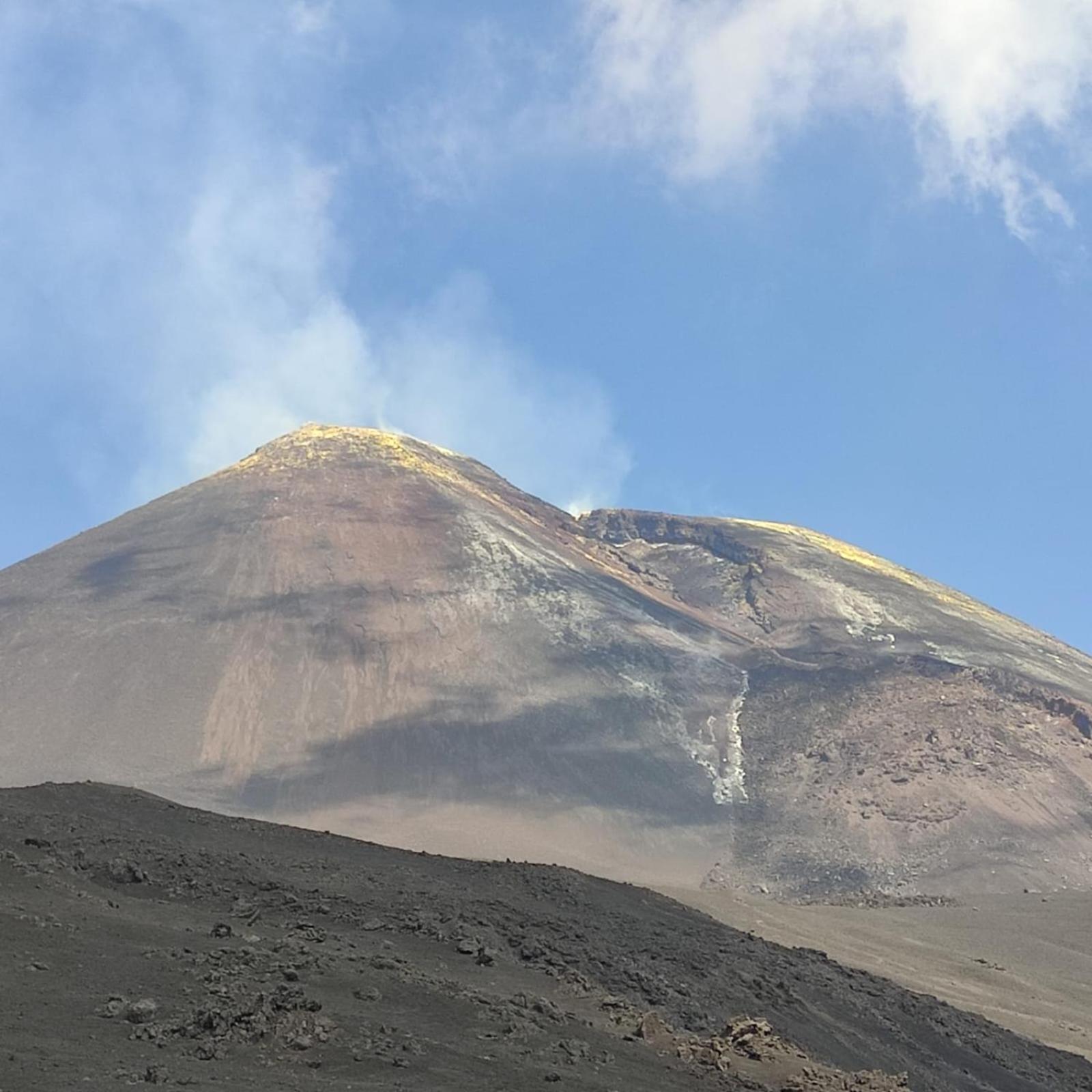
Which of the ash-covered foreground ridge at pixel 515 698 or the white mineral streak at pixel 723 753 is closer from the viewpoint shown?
the ash-covered foreground ridge at pixel 515 698

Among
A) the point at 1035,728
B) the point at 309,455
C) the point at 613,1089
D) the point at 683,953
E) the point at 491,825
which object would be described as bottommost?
the point at 613,1089

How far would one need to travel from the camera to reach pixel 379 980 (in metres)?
14.8

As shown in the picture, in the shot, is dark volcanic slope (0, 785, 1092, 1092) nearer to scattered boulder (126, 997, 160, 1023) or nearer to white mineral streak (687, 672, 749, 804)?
scattered boulder (126, 997, 160, 1023)

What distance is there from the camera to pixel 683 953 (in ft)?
68.9

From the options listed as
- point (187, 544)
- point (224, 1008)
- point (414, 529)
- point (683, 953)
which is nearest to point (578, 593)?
point (414, 529)

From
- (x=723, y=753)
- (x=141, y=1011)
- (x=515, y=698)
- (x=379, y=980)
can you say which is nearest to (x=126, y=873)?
(x=379, y=980)

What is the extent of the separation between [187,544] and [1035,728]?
56343mm

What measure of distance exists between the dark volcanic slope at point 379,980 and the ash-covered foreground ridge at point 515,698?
118ft

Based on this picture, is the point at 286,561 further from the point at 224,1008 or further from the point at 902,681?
the point at 224,1008

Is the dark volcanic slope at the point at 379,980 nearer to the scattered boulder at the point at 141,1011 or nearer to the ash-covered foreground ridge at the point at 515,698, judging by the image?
the scattered boulder at the point at 141,1011

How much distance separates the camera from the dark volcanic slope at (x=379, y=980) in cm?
1239

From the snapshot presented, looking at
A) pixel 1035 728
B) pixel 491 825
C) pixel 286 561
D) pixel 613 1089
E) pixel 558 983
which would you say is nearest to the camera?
pixel 613 1089

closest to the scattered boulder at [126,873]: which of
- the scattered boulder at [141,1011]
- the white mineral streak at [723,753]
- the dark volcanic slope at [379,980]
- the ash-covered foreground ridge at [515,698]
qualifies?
the dark volcanic slope at [379,980]

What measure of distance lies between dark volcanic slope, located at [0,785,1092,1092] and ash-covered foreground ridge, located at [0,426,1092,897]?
35980 mm
